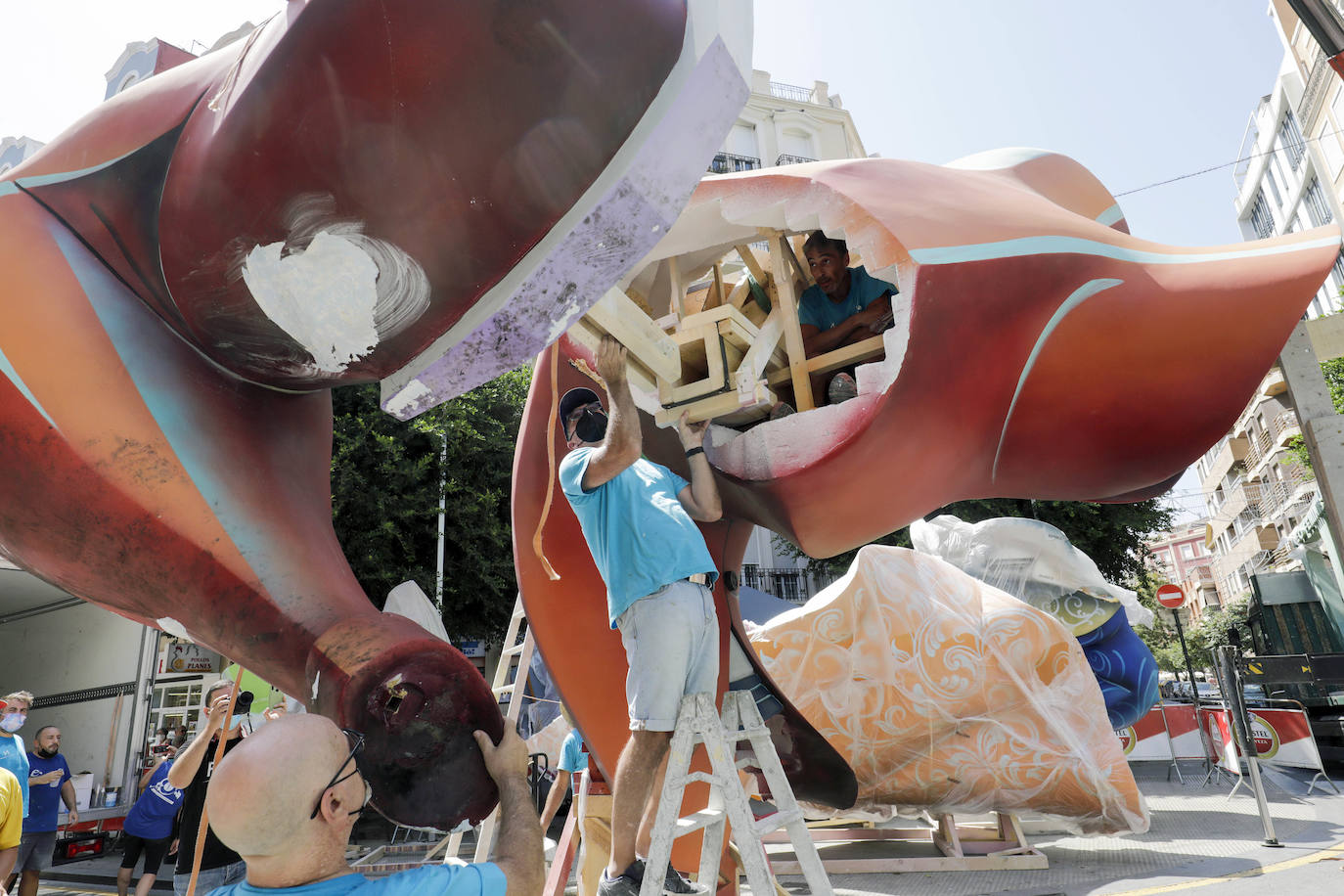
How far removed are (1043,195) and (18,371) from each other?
129 inches

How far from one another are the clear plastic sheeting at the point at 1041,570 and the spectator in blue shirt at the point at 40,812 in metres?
7.20

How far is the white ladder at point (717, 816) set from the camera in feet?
7.50

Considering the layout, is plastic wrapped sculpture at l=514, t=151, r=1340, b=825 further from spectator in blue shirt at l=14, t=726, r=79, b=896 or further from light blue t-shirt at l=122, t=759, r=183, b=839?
spectator in blue shirt at l=14, t=726, r=79, b=896

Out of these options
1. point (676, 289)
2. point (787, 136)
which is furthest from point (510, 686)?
point (787, 136)

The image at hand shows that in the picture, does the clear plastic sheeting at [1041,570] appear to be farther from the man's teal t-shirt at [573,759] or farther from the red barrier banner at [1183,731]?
the red barrier banner at [1183,731]

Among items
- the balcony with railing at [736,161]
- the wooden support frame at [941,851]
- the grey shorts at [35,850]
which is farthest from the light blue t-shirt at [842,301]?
the balcony with railing at [736,161]

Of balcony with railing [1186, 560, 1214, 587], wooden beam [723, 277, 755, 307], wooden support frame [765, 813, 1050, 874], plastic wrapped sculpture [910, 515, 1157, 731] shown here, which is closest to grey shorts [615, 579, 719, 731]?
wooden beam [723, 277, 755, 307]

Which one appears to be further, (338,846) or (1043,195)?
(1043,195)

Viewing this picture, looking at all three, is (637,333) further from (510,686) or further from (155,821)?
(155,821)

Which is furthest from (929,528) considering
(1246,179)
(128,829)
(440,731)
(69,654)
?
(1246,179)

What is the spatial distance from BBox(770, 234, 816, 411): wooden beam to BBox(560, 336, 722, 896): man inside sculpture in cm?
38

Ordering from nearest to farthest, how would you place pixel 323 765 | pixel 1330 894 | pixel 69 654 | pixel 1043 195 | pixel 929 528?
1. pixel 323 765
2. pixel 1043 195
3. pixel 1330 894
4. pixel 929 528
5. pixel 69 654

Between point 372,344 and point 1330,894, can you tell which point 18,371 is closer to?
point 372,344

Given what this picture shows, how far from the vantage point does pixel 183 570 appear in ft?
6.29
